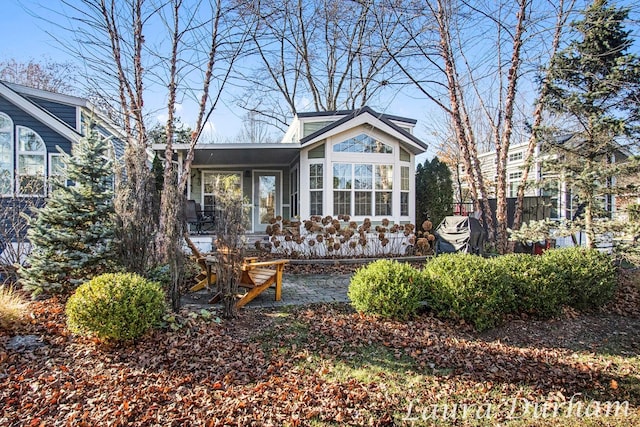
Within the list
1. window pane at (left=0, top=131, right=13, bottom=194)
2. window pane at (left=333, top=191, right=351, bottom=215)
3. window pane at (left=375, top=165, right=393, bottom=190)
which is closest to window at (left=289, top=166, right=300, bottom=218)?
window pane at (left=333, top=191, right=351, bottom=215)

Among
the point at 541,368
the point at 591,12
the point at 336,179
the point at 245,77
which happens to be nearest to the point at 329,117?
the point at 336,179

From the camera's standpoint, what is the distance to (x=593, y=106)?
21.9 ft

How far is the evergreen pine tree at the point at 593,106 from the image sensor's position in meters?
6.40

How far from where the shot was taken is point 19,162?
876cm

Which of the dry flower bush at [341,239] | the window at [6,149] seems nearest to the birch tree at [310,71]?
the dry flower bush at [341,239]

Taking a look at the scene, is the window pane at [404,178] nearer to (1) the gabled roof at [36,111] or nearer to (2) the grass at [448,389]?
(2) the grass at [448,389]

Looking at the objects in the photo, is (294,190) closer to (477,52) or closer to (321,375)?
(477,52)

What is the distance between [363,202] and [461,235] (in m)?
2.94

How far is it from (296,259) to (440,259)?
15.3 ft

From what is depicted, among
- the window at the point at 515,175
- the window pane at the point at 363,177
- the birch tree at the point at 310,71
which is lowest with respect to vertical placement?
the window pane at the point at 363,177

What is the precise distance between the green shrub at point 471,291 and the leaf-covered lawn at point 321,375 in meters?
0.21

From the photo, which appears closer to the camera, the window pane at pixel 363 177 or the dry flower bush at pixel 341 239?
the dry flower bush at pixel 341 239

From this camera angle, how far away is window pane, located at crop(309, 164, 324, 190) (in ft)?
35.0

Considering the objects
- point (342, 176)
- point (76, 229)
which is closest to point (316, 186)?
point (342, 176)
